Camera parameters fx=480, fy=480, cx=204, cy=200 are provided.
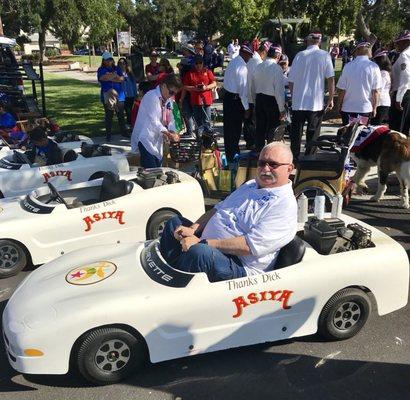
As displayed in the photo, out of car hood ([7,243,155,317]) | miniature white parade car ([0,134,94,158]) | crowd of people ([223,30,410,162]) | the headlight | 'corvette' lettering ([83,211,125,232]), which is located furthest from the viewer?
miniature white parade car ([0,134,94,158])

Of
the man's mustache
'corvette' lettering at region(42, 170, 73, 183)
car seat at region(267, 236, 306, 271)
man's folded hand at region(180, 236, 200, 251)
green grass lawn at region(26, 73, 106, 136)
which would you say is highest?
the man's mustache

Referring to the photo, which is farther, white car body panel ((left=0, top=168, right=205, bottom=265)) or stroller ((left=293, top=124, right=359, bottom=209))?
stroller ((left=293, top=124, right=359, bottom=209))

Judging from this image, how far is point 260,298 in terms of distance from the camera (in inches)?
137

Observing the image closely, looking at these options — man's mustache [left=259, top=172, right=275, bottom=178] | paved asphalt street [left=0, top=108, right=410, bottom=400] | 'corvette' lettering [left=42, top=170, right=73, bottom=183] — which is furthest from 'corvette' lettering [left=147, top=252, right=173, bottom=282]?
'corvette' lettering [left=42, top=170, right=73, bottom=183]

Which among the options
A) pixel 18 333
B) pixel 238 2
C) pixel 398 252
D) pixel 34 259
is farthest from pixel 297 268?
pixel 238 2

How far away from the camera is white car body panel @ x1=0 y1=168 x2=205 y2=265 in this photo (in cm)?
495

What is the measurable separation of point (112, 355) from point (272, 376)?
45.6 inches

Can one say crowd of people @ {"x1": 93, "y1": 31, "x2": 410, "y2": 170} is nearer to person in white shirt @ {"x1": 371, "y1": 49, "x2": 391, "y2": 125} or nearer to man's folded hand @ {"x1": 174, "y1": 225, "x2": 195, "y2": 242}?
person in white shirt @ {"x1": 371, "y1": 49, "x2": 391, "y2": 125}

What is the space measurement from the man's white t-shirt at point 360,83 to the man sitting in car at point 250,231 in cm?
396

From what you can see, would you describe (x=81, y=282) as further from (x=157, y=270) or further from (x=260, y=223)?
(x=260, y=223)

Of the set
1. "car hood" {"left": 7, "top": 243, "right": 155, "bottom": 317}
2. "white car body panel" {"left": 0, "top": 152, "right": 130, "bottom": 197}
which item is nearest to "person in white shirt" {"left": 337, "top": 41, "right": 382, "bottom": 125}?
"white car body panel" {"left": 0, "top": 152, "right": 130, "bottom": 197}

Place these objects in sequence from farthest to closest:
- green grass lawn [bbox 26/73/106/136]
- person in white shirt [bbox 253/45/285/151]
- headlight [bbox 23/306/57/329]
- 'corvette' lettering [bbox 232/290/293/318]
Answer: green grass lawn [bbox 26/73/106/136] → person in white shirt [bbox 253/45/285/151] → 'corvette' lettering [bbox 232/290/293/318] → headlight [bbox 23/306/57/329]

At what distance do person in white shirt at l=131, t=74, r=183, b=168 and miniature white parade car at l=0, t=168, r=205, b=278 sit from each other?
2.30ft

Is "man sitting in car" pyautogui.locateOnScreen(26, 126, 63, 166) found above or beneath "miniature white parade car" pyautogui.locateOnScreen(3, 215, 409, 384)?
above
